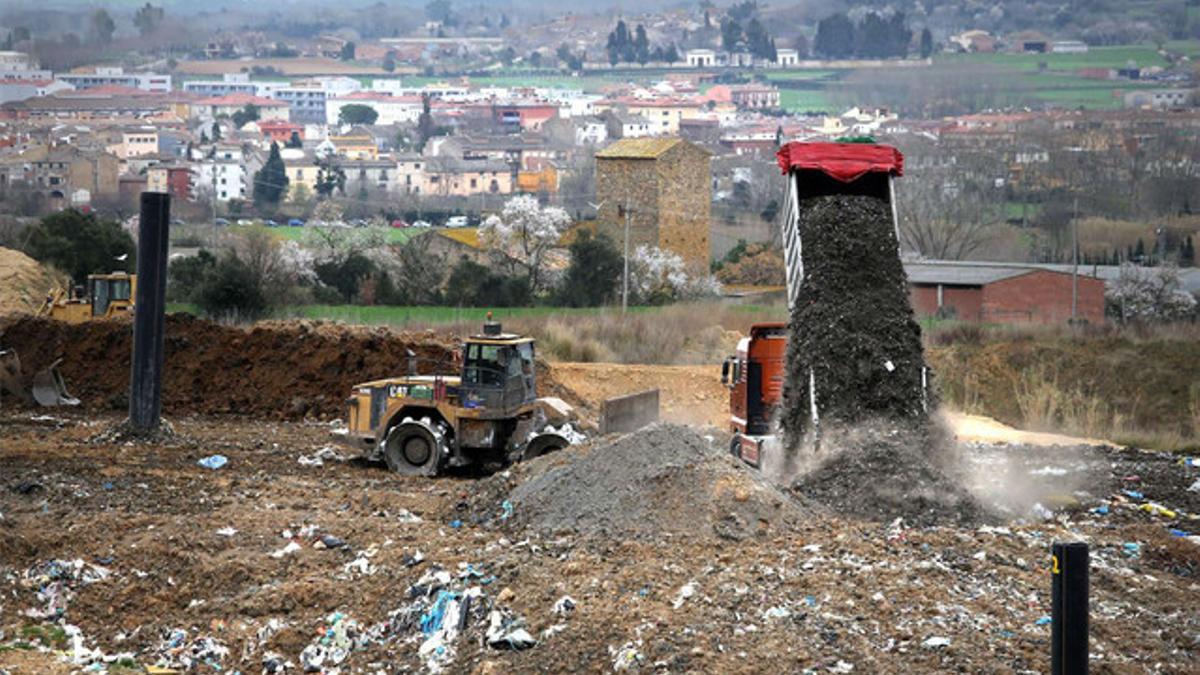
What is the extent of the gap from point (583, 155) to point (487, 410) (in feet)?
306

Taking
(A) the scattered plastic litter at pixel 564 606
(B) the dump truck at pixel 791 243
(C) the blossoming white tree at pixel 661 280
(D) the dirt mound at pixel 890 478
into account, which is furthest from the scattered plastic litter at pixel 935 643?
(C) the blossoming white tree at pixel 661 280

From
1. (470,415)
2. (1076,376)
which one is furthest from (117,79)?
(470,415)

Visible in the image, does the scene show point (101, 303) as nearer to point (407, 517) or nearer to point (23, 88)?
point (407, 517)

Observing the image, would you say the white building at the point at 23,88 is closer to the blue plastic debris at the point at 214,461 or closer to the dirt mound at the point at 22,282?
the dirt mound at the point at 22,282

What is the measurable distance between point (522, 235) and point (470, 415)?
108 feet

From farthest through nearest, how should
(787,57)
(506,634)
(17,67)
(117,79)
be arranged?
(787,57) < (117,79) < (17,67) < (506,634)

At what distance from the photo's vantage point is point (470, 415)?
790 inches

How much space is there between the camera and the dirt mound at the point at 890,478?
16.7 meters

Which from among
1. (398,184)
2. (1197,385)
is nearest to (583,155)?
(398,184)

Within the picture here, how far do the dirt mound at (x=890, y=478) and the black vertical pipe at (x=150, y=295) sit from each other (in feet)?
28.2

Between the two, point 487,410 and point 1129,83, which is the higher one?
point 1129,83

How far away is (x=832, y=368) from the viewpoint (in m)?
18.1

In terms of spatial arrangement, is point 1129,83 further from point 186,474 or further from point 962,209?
→ point 186,474

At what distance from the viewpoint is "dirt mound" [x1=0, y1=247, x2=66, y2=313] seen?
118 ft
